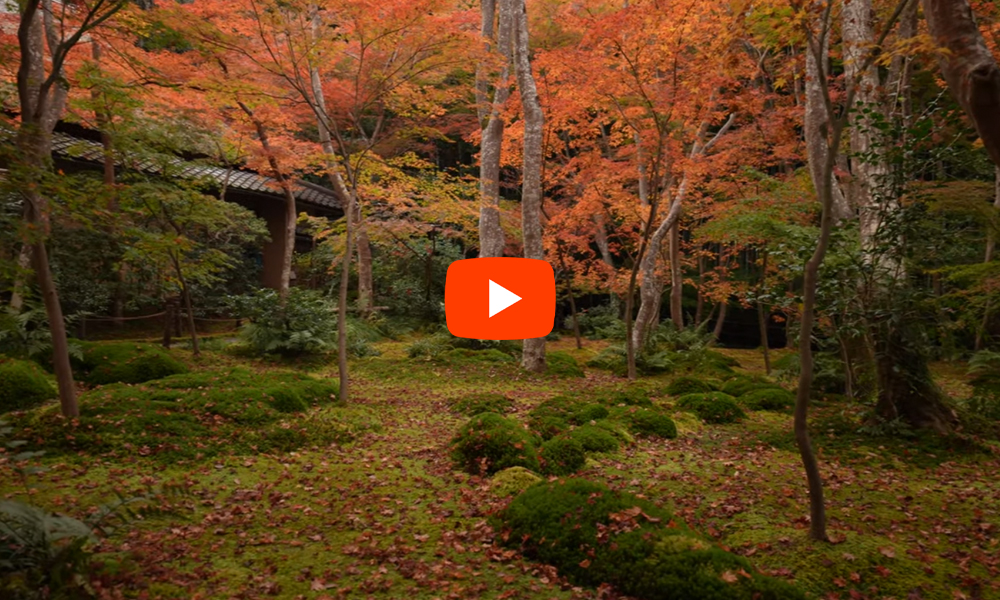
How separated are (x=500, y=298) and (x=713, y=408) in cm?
374

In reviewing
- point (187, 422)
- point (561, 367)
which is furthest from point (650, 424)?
point (187, 422)

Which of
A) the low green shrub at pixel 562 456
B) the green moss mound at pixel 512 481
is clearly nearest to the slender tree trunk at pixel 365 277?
the low green shrub at pixel 562 456

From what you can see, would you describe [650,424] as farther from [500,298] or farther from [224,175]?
[224,175]

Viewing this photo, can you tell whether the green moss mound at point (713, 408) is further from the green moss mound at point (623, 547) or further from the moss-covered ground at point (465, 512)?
the green moss mound at point (623, 547)

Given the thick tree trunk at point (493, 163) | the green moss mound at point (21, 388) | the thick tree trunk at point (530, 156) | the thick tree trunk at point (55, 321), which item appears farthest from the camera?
the thick tree trunk at point (493, 163)

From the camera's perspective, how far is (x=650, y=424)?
24.7ft

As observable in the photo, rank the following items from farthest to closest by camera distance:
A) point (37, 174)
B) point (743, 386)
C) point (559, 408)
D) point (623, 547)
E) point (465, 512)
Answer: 1. point (743, 386)
2. point (559, 408)
3. point (465, 512)
4. point (37, 174)
5. point (623, 547)

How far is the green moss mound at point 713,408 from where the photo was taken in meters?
8.29

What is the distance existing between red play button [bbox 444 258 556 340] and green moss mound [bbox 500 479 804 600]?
Answer: 3.40m

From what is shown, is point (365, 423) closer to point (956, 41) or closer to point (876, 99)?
point (956, 41)

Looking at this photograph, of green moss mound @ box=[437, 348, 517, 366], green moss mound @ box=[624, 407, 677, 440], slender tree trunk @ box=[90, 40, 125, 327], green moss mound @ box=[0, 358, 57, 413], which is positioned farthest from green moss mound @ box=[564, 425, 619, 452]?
slender tree trunk @ box=[90, 40, 125, 327]

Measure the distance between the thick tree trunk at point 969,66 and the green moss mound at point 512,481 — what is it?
4.30m

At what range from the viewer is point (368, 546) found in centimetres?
417

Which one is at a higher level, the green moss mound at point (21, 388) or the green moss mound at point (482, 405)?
the green moss mound at point (21, 388)
